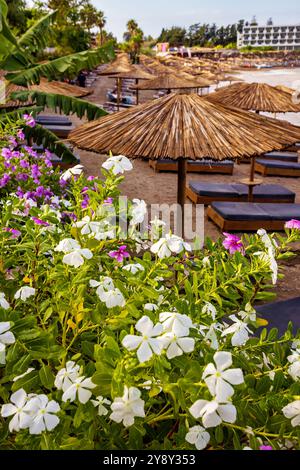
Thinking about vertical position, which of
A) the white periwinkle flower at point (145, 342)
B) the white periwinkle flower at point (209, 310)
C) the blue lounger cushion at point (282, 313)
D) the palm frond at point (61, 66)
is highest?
the palm frond at point (61, 66)

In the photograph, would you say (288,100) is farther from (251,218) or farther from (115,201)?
(115,201)

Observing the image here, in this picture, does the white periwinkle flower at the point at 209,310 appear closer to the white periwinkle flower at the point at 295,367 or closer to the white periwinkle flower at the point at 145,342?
the white periwinkle flower at the point at 295,367

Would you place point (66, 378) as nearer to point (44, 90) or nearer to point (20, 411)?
point (20, 411)

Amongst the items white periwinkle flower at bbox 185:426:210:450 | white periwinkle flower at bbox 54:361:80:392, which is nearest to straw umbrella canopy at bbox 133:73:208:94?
white periwinkle flower at bbox 54:361:80:392

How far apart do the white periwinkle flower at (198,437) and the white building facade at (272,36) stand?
19073 centimetres

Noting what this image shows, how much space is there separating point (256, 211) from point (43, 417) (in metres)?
7.26

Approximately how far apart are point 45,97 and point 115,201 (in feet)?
23.2

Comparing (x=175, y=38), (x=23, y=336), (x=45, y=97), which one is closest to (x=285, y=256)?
(x=23, y=336)

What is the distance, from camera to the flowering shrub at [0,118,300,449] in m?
1.27

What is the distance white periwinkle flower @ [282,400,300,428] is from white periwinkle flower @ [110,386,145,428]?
433 mm

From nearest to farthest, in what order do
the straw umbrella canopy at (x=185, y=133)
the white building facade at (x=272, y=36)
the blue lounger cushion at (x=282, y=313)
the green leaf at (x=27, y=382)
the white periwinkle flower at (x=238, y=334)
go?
the green leaf at (x=27, y=382), the white periwinkle flower at (x=238, y=334), the blue lounger cushion at (x=282, y=313), the straw umbrella canopy at (x=185, y=133), the white building facade at (x=272, y=36)

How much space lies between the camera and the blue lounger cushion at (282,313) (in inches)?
160

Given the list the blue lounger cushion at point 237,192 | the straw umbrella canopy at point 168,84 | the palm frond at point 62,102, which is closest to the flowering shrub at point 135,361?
the palm frond at point 62,102

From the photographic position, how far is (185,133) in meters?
4.48
